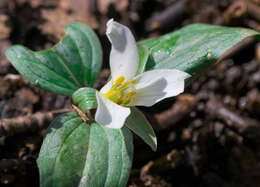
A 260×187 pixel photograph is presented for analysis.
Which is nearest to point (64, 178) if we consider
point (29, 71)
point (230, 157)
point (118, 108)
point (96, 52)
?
point (118, 108)

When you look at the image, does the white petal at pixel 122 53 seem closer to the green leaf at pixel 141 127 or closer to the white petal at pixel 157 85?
the white petal at pixel 157 85

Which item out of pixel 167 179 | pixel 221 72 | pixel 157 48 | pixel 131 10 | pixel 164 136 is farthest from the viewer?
pixel 131 10

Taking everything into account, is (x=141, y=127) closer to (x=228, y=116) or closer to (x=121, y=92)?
(x=121, y=92)

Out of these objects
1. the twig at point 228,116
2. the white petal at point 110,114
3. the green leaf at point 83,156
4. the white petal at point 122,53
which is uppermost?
the white petal at point 122,53

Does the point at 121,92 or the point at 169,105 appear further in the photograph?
the point at 169,105

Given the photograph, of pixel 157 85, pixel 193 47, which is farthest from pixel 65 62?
pixel 193 47

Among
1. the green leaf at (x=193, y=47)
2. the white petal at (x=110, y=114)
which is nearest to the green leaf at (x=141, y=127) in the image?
the white petal at (x=110, y=114)

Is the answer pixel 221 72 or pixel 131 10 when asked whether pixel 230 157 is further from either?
pixel 131 10
